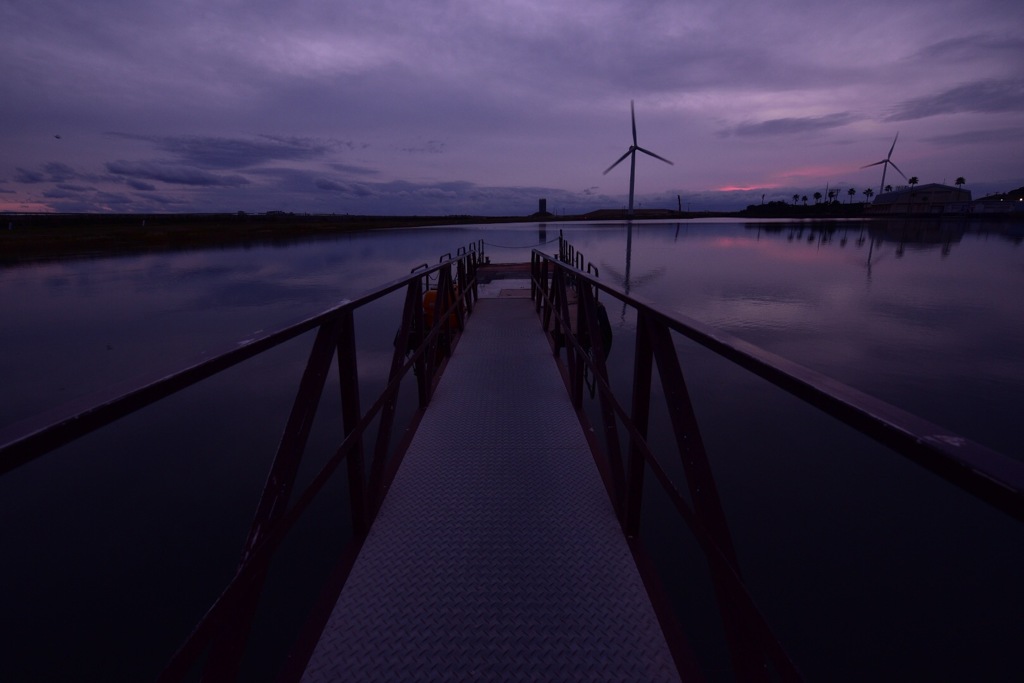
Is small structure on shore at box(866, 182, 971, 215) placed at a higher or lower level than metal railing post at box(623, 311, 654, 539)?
higher

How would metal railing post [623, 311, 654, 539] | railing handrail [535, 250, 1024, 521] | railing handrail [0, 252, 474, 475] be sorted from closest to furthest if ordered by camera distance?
1. railing handrail [535, 250, 1024, 521]
2. railing handrail [0, 252, 474, 475]
3. metal railing post [623, 311, 654, 539]

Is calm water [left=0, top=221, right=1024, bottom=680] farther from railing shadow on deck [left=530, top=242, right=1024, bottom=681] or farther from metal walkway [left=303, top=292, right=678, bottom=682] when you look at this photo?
railing shadow on deck [left=530, top=242, right=1024, bottom=681]

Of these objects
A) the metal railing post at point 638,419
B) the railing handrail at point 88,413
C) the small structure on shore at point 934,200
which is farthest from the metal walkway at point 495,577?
the small structure on shore at point 934,200

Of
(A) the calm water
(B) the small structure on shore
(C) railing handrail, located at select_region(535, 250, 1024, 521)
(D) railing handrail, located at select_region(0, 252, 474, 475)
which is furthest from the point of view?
(B) the small structure on shore

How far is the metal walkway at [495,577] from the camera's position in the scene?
1.95 meters

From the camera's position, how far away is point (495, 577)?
242cm

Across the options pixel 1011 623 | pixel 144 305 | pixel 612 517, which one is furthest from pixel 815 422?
pixel 144 305

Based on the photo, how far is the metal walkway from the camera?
1.95 meters

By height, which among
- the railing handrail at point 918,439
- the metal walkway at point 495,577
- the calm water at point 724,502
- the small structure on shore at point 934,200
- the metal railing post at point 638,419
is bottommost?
the calm water at point 724,502

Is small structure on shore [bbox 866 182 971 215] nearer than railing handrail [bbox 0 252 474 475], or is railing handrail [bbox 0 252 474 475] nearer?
railing handrail [bbox 0 252 474 475]

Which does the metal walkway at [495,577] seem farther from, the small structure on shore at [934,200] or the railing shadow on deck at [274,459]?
the small structure on shore at [934,200]

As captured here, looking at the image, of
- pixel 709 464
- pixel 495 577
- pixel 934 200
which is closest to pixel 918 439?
pixel 709 464

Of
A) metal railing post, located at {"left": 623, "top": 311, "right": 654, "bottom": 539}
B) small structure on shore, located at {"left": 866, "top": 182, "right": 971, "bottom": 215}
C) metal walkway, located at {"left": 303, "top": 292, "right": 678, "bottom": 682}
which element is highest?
small structure on shore, located at {"left": 866, "top": 182, "right": 971, "bottom": 215}

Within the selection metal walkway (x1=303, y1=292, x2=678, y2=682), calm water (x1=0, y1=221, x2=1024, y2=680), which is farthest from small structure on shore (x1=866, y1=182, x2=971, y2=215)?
metal walkway (x1=303, y1=292, x2=678, y2=682)
